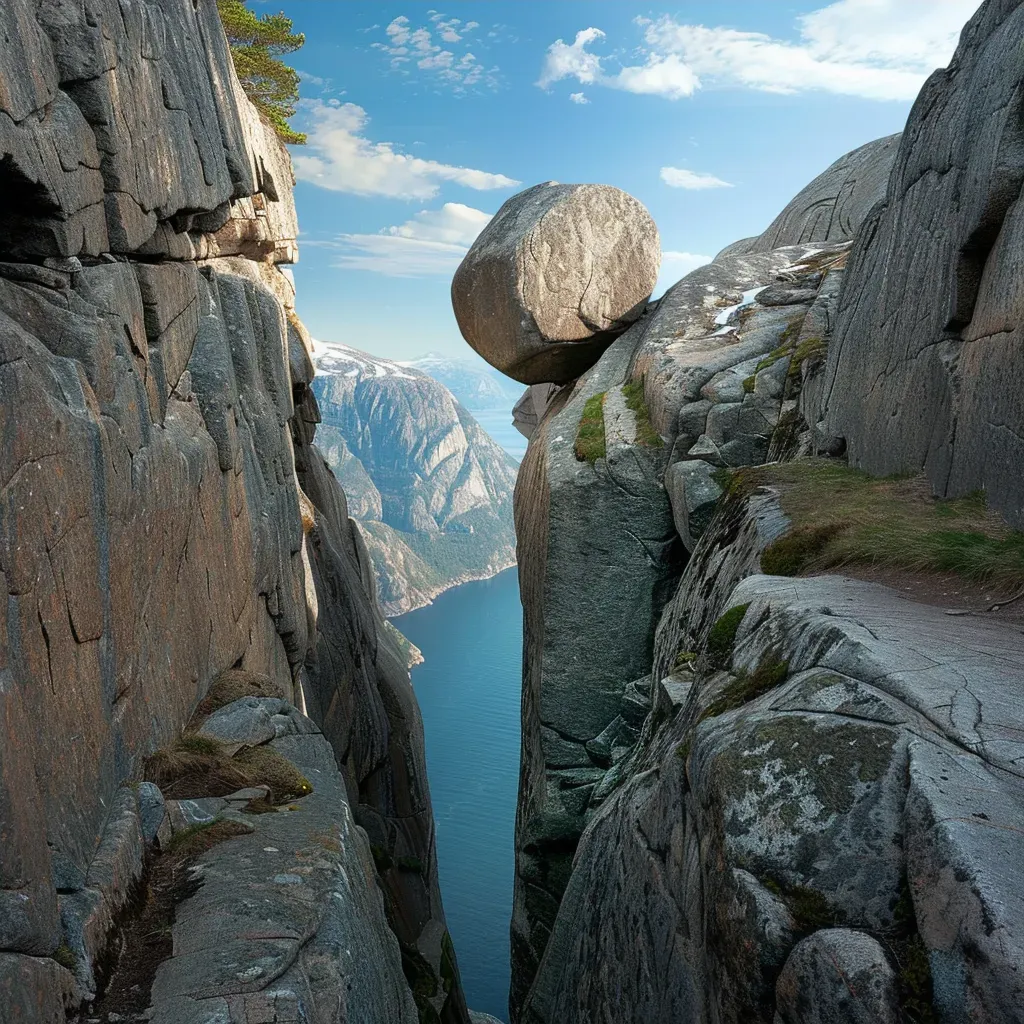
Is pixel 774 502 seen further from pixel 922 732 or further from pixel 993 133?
pixel 922 732

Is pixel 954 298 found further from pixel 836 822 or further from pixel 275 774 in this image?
pixel 275 774

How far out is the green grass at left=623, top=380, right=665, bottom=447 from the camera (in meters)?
19.3

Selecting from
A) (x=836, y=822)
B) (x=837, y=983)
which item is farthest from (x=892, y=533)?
(x=837, y=983)

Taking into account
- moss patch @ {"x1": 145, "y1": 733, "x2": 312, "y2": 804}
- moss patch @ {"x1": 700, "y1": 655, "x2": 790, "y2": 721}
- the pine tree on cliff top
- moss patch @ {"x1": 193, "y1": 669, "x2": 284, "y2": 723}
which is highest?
the pine tree on cliff top

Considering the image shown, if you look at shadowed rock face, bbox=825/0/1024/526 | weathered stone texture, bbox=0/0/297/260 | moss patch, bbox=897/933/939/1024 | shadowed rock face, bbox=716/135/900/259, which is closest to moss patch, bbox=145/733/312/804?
weathered stone texture, bbox=0/0/297/260

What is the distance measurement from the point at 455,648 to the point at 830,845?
309 feet

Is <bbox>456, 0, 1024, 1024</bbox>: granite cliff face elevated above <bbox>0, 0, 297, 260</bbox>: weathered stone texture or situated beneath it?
situated beneath

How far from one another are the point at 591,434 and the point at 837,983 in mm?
16726

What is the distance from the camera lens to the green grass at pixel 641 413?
63.4 feet

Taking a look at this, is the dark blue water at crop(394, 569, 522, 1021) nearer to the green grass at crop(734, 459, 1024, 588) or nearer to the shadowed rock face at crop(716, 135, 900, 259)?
the green grass at crop(734, 459, 1024, 588)

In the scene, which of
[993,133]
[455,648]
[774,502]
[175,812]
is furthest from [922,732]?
[455,648]

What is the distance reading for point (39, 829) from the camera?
554cm

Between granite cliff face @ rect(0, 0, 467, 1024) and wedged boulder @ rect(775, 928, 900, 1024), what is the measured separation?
10.4ft

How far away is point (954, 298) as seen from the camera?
10859mm
